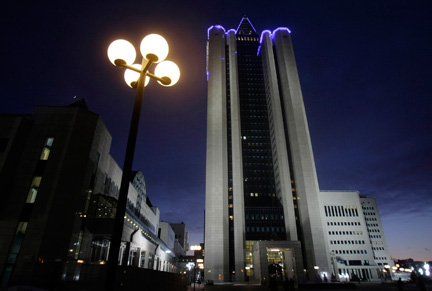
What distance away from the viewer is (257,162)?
11388 cm

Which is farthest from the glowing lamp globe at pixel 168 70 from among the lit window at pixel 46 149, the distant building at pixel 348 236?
the distant building at pixel 348 236

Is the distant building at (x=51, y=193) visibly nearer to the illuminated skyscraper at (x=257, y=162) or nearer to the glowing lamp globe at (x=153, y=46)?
the glowing lamp globe at (x=153, y=46)

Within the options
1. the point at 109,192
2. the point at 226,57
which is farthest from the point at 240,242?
the point at 226,57

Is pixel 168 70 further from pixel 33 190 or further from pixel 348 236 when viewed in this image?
pixel 348 236

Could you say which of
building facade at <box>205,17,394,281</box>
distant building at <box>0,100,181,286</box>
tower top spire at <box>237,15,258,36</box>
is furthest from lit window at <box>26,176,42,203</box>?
tower top spire at <box>237,15,258,36</box>

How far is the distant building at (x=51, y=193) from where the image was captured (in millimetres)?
25328

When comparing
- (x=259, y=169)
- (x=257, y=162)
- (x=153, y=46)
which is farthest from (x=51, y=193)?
(x=257, y=162)

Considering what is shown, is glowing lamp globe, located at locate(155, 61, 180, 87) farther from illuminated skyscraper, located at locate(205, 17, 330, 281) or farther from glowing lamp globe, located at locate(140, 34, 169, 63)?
→ illuminated skyscraper, located at locate(205, 17, 330, 281)

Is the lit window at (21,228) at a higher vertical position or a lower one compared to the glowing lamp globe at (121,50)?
lower

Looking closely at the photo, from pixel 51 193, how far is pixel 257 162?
94516 mm

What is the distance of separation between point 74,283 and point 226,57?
120 meters

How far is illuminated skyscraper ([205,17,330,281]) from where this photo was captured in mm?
81812

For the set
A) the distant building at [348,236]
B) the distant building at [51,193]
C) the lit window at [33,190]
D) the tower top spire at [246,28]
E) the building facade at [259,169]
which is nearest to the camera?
the distant building at [51,193]

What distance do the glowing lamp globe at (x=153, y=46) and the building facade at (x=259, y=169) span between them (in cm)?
5791
